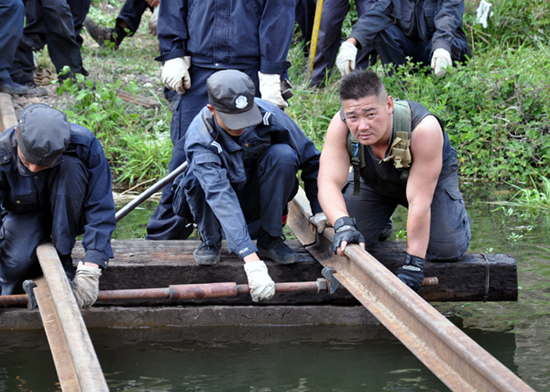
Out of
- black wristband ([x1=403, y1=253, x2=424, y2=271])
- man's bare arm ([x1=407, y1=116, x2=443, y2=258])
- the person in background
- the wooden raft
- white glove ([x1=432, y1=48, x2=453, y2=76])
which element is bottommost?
the wooden raft

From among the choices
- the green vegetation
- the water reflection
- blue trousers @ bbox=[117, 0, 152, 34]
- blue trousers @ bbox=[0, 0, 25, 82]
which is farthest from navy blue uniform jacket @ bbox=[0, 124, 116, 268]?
blue trousers @ bbox=[117, 0, 152, 34]

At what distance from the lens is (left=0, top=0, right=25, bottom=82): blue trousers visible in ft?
20.7

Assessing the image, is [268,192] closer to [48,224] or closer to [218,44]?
[48,224]

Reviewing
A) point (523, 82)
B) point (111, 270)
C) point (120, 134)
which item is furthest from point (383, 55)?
point (111, 270)

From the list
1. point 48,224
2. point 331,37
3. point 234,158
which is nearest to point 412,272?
point 234,158

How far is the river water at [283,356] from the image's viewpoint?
3.11 m

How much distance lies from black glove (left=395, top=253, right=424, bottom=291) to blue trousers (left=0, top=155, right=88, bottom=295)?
1.66m

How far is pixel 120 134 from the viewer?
276 inches

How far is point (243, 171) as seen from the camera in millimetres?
3539

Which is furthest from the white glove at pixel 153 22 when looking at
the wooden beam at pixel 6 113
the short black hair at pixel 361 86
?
the short black hair at pixel 361 86

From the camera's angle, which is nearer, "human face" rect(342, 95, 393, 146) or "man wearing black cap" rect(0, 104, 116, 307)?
"man wearing black cap" rect(0, 104, 116, 307)

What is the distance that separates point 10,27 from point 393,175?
446 centimetres

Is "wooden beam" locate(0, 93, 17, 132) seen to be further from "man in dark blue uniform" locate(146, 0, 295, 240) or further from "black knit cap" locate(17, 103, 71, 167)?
"black knit cap" locate(17, 103, 71, 167)

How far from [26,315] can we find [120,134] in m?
3.70
